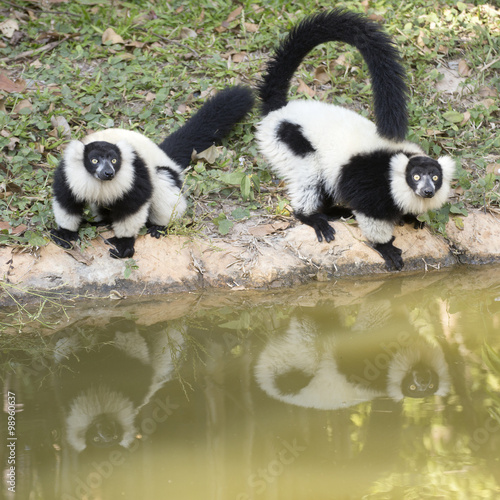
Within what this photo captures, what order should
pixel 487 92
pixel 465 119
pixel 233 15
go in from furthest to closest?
pixel 233 15 < pixel 487 92 < pixel 465 119

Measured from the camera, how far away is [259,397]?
11.2ft

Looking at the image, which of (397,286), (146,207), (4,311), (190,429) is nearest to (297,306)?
(397,286)

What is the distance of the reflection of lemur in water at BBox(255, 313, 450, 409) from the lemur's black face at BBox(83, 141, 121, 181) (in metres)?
1.54

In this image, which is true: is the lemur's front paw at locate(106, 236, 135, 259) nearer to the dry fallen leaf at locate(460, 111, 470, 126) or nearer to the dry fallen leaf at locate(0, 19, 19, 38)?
the dry fallen leaf at locate(460, 111, 470, 126)

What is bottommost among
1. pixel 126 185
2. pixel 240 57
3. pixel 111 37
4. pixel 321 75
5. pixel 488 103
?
pixel 126 185

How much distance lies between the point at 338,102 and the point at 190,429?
4.27 m

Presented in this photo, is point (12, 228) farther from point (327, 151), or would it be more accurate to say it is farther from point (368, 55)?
point (368, 55)

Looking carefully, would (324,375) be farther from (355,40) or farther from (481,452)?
(355,40)

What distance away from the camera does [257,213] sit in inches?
215

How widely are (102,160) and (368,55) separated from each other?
2221 mm

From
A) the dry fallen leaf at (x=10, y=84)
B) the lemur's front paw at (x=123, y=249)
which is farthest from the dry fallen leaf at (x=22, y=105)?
the lemur's front paw at (x=123, y=249)

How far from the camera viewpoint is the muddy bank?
4660mm

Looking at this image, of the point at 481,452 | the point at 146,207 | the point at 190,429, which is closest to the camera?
the point at 481,452

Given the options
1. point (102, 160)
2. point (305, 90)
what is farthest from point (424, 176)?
point (102, 160)
